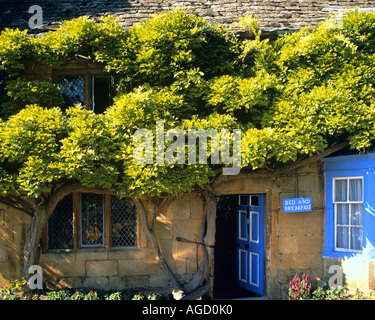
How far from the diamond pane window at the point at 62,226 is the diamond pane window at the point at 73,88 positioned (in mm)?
2303

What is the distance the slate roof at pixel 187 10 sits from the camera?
9.34 metres

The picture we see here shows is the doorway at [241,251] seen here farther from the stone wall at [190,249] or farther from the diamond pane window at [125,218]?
the diamond pane window at [125,218]

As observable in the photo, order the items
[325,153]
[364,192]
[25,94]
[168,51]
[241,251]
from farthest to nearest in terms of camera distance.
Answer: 1. [241,251]
2. [325,153]
3. [364,192]
4. [25,94]
5. [168,51]

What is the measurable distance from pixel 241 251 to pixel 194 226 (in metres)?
2.15

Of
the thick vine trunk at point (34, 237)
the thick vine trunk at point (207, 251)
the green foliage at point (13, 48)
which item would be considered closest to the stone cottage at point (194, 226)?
the thick vine trunk at point (207, 251)

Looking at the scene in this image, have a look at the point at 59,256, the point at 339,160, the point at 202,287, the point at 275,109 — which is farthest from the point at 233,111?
the point at 59,256

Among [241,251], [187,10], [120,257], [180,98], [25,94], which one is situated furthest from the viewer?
[241,251]

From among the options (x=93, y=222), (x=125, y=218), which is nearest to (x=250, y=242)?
(x=125, y=218)

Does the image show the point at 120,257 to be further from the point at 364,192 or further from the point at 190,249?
the point at 364,192

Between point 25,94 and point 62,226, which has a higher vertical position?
point 25,94

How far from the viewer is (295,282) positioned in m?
8.69

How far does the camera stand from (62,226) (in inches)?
356

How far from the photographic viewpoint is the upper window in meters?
8.98

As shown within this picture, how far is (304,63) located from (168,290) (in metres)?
5.93
